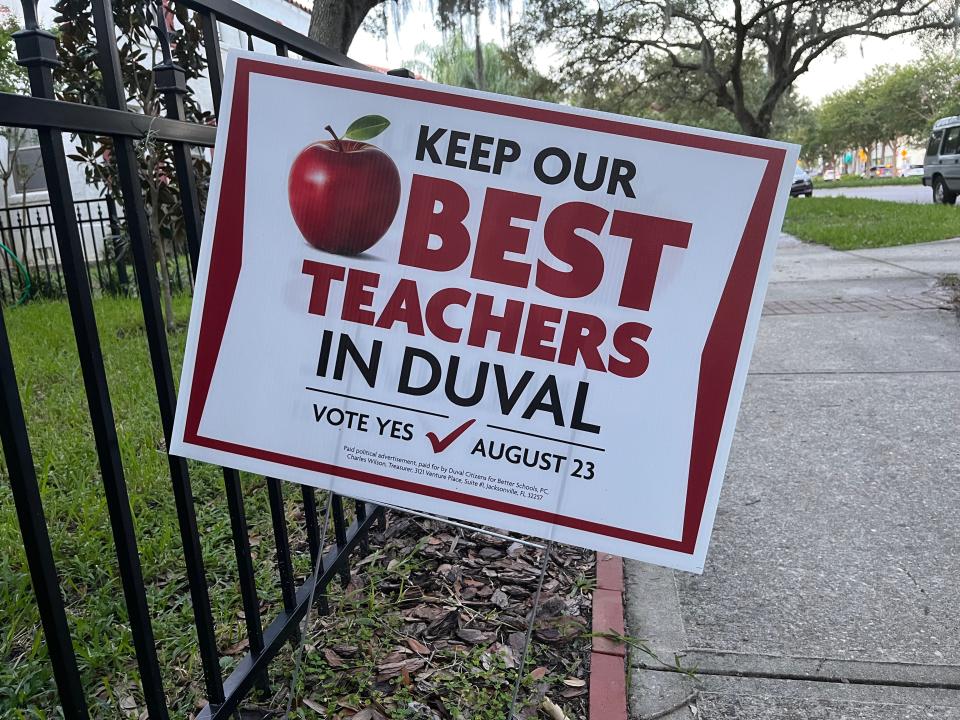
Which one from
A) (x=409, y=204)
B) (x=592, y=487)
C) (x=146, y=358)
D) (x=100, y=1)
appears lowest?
(x=146, y=358)

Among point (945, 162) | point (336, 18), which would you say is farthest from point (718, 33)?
point (336, 18)

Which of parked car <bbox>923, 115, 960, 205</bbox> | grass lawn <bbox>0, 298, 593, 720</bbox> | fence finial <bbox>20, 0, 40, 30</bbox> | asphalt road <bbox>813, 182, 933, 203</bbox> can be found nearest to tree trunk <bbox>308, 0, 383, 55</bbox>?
grass lawn <bbox>0, 298, 593, 720</bbox>

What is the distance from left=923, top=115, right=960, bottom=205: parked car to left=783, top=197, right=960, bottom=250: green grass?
7.16 feet

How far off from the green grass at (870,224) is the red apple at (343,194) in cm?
1069

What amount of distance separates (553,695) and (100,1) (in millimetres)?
1944

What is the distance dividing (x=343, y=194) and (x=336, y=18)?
635 centimetres

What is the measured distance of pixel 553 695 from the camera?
213 cm

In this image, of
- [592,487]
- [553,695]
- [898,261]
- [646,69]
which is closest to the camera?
[592,487]

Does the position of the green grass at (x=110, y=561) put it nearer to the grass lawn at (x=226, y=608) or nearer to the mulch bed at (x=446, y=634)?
the grass lawn at (x=226, y=608)

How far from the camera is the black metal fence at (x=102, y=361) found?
4.30 ft

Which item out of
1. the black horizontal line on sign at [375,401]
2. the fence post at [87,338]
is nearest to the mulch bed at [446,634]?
the fence post at [87,338]

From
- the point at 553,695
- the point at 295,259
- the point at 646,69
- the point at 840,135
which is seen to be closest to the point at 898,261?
the point at 553,695

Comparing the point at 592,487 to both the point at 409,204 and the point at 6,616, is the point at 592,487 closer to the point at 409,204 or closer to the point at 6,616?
the point at 409,204

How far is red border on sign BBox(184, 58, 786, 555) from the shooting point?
148 cm
